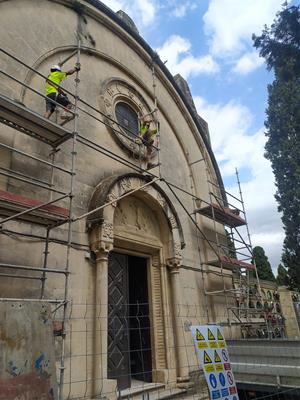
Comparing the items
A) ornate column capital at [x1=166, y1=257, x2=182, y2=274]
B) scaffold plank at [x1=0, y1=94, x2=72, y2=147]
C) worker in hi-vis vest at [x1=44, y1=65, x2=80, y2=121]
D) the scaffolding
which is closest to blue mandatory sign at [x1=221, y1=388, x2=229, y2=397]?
the scaffolding

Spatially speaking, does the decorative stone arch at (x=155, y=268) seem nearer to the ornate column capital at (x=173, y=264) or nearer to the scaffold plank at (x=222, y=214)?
the ornate column capital at (x=173, y=264)

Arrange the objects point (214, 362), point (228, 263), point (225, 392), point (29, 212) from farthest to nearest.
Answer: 1. point (228, 263)
2. point (29, 212)
3. point (214, 362)
4. point (225, 392)

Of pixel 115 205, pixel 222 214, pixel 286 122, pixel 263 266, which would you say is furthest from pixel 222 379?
pixel 263 266

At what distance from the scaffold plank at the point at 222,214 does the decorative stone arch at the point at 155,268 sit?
6.47 feet

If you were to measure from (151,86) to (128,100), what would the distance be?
5.03 ft

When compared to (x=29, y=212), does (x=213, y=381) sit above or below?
below

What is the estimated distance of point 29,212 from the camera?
4703mm

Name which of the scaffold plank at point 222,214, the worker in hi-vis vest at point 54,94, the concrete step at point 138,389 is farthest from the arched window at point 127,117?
the concrete step at point 138,389

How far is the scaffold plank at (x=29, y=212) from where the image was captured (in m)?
4.53

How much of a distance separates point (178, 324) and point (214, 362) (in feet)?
12.7

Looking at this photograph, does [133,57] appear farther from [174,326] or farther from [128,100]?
[174,326]

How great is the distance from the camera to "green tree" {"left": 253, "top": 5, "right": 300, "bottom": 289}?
12547 millimetres

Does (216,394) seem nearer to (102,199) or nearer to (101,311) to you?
(101,311)

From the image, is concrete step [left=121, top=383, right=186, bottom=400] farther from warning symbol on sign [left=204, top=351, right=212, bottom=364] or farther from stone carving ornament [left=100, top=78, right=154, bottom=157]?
stone carving ornament [left=100, top=78, right=154, bottom=157]
